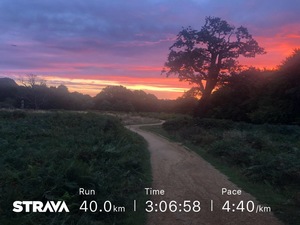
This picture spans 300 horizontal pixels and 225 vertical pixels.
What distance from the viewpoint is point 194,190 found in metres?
11.7

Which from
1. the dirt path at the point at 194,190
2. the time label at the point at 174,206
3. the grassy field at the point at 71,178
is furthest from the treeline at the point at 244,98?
the time label at the point at 174,206

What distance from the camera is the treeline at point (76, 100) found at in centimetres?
7864

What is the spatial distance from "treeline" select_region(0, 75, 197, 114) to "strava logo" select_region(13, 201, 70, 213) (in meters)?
60.8

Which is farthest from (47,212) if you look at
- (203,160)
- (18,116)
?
(18,116)

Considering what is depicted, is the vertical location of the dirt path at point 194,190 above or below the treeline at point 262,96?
below

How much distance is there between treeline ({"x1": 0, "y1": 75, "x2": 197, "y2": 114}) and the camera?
78.6 metres

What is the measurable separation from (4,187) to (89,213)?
3.02 metres

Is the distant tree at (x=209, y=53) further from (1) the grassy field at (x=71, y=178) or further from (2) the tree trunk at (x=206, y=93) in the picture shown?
(1) the grassy field at (x=71, y=178)

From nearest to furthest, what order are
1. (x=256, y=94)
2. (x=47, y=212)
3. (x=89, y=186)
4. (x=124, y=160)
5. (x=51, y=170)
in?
(x=47, y=212) < (x=89, y=186) < (x=51, y=170) < (x=124, y=160) < (x=256, y=94)

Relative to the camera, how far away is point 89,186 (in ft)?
34.1

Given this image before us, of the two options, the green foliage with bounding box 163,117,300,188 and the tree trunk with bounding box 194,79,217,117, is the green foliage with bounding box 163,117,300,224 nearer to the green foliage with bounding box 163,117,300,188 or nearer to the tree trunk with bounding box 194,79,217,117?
the green foliage with bounding box 163,117,300,188

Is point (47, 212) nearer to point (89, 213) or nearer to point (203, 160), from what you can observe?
point (89, 213)

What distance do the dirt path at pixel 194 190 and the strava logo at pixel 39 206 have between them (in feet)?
7.08

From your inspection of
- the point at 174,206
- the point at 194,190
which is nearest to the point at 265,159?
the point at 194,190
